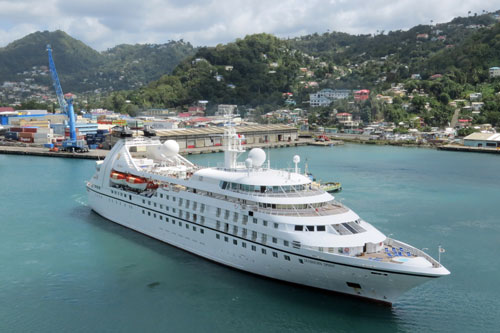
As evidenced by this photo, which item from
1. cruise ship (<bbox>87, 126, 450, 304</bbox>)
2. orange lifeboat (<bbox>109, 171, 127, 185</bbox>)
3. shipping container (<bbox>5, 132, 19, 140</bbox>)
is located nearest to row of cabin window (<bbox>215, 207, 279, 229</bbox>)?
cruise ship (<bbox>87, 126, 450, 304</bbox>)

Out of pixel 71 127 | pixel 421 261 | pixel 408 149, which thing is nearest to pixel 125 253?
pixel 421 261

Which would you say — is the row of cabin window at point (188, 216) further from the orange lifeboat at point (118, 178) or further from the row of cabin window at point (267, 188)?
the orange lifeboat at point (118, 178)

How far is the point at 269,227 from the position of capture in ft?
59.3

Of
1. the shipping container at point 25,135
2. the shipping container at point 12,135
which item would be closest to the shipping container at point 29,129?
the shipping container at point 25,135

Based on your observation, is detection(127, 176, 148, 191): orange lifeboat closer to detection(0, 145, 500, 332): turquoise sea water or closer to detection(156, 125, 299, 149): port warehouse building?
detection(0, 145, 500, 332): turquoise sea water

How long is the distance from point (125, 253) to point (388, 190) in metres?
21.7

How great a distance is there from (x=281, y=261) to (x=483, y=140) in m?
54.1

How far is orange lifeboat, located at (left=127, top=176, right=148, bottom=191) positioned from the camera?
24922 millimetres

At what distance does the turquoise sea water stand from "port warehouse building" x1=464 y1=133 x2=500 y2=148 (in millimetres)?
31858

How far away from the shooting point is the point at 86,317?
16359mm

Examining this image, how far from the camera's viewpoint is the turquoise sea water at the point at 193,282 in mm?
16062

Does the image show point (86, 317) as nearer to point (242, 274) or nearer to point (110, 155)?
point (242, 274)

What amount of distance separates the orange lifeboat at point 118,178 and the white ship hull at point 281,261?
191 centimetres

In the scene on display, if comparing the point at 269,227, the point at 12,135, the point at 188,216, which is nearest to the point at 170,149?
the point at 188,216
